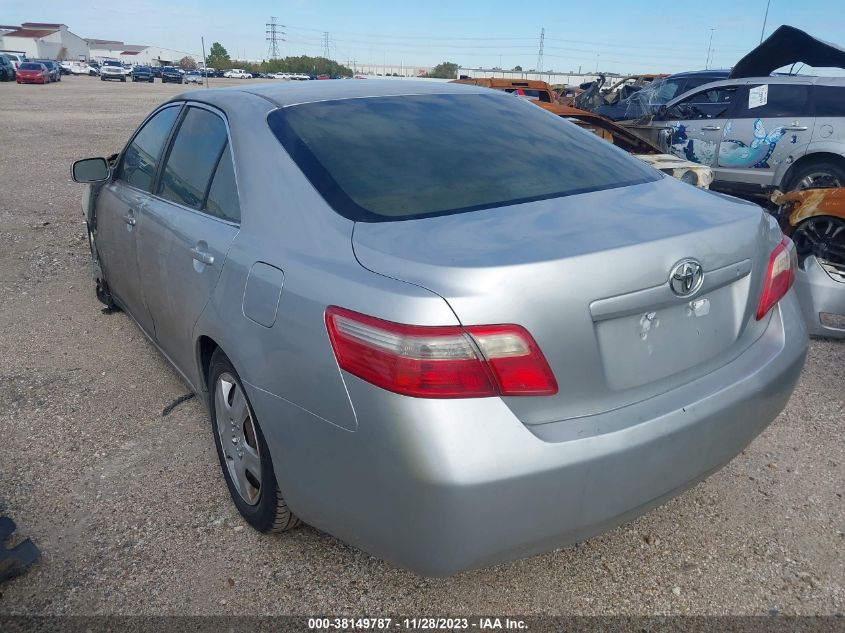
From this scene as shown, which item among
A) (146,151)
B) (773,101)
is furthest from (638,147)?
(146,151)

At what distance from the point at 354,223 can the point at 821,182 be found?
792 cm

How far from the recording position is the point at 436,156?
2.47m

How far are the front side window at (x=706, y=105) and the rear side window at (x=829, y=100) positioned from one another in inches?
42.6

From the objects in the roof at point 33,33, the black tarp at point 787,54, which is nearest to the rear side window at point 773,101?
the black tarp at point 787,54

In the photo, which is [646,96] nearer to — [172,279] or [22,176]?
[22,176]

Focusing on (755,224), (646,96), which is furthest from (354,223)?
(646,96)

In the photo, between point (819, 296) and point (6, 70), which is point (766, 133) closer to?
point (819, 296)

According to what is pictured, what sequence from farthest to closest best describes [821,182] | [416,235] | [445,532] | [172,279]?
[821,182] → [172,279] → [416,235] → [445,532]

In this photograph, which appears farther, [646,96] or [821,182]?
[646,96]

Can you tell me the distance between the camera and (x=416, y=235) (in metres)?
1.94

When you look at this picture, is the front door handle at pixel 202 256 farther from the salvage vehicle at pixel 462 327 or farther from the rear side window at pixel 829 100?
the rear side window at pixel 829 100

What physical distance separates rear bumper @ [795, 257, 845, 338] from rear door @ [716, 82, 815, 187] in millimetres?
4590

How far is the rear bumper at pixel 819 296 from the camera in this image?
14.4 feet

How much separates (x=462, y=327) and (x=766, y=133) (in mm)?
8420
